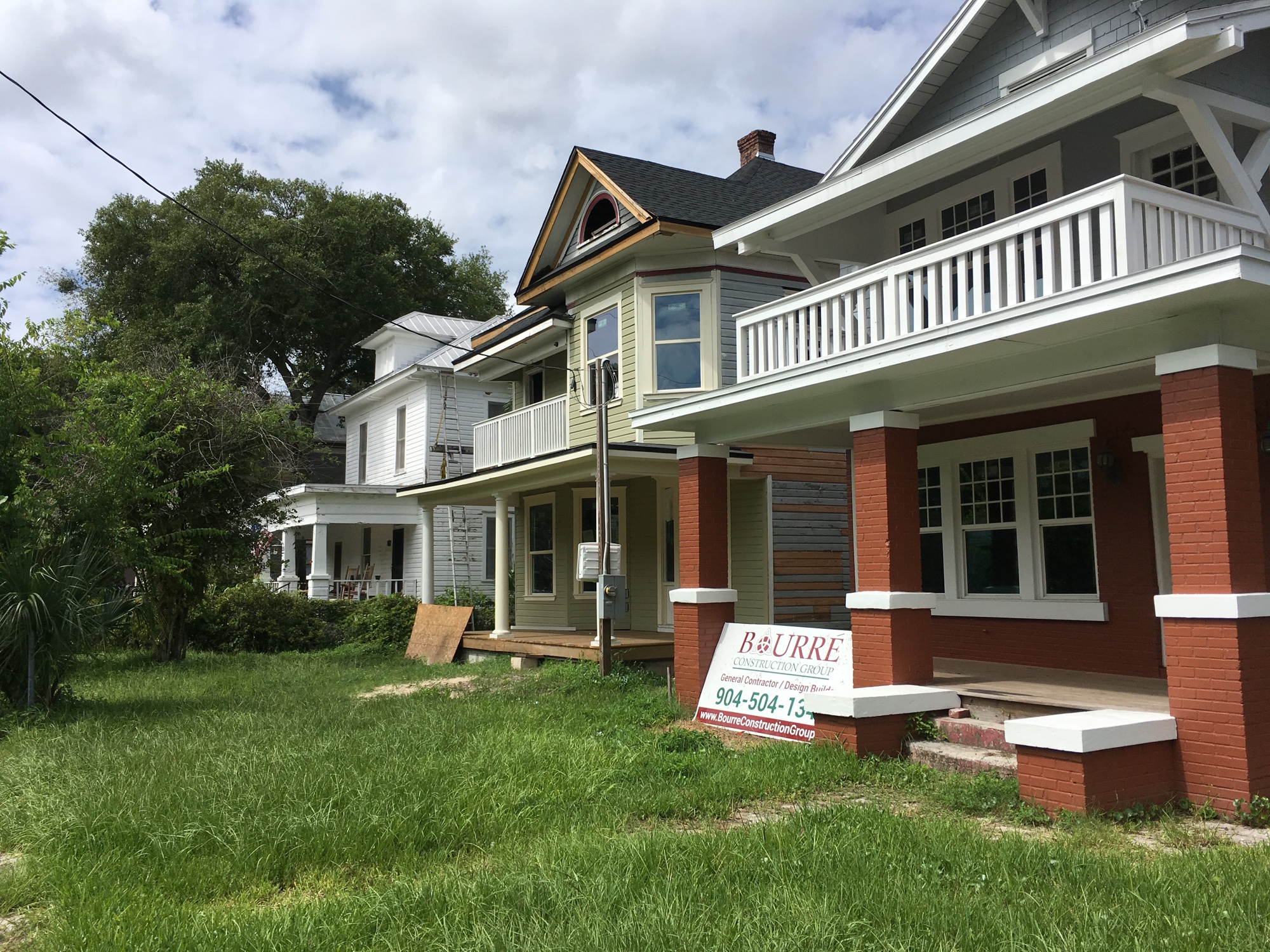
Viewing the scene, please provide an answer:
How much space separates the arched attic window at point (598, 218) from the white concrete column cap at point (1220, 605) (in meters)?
12.5

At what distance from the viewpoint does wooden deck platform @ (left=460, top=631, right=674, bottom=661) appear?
1545 centimetres

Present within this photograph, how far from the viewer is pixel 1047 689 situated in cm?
936

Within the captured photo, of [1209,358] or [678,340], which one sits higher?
[678,340]

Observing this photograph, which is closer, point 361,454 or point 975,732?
point 975,732

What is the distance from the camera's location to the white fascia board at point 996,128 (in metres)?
7.72

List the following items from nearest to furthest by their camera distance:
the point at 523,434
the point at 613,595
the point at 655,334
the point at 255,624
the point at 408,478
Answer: the point at 613,595 < the point at 655,334 < the point at 523,434 < the point at 255,624 < the point at 408,478

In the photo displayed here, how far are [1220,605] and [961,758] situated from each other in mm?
2251

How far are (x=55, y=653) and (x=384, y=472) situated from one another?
63.0ft

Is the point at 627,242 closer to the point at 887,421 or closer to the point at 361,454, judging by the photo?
the point at 887,421

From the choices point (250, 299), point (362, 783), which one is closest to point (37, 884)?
point (362, 783)

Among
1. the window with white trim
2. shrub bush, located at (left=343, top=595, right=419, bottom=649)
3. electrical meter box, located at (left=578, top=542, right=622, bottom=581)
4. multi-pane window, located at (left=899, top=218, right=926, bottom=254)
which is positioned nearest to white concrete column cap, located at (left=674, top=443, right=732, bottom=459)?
electrical meter box, located at (left=578, top=542, right=622, bottom=581)

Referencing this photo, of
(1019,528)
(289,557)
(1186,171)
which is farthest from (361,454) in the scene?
(1186,171)

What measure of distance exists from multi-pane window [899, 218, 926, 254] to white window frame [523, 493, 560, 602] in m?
9.83

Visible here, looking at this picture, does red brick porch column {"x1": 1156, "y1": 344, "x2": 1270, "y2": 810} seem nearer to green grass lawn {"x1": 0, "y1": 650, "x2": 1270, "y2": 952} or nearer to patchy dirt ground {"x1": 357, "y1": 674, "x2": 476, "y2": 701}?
green grass lawn {"x1": 0, "y1": 650, "x2": 1270, "y2": 952}
